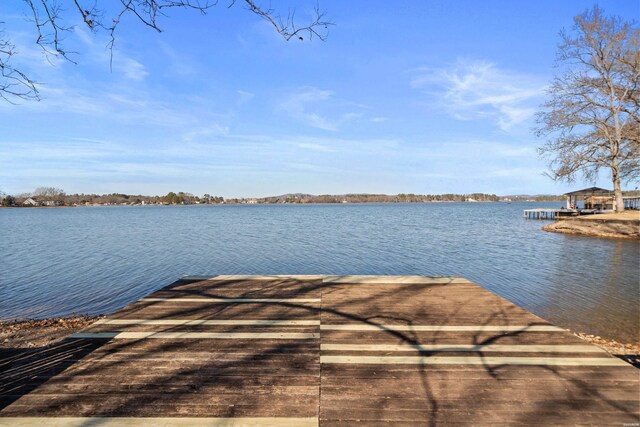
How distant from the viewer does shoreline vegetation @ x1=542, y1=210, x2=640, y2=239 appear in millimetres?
25438

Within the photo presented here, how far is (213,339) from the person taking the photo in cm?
438

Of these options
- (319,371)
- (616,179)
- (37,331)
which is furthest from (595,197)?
(37,331)

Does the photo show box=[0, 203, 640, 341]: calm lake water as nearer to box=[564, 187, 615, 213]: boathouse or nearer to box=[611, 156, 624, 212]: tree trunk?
box=[611, 156, 624, 212]: tree trunk

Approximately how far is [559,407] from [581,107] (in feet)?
109

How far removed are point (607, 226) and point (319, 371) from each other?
33.5m

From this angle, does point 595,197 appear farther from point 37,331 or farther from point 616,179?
point 37,331

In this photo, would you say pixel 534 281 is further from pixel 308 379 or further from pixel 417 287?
pixel 308 379

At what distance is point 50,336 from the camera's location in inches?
274

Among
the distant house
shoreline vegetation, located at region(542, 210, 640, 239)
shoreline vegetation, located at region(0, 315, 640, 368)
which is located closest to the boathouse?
the distant house

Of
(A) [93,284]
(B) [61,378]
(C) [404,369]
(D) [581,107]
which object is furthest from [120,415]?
(D) [581,107]

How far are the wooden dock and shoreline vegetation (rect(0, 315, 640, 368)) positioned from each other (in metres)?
1.49

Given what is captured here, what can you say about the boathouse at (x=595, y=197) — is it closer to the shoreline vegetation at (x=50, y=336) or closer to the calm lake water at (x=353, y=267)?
the calm lake water at (x=353, y=267)

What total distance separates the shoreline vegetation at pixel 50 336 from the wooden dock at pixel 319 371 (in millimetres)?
1490

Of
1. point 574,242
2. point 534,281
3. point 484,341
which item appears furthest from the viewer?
point 574,242
